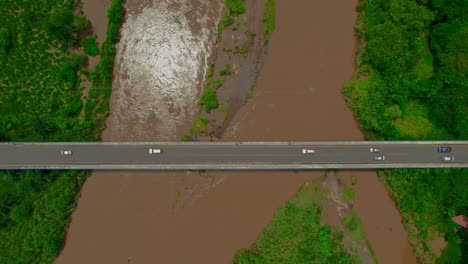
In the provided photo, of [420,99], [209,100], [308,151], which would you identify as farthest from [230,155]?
[420,99]

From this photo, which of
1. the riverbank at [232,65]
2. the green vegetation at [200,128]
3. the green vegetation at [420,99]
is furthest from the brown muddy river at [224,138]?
the green vegetation at [420,99]

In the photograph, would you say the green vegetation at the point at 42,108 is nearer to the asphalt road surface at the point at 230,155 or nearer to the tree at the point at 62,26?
the tree at the point at 62,26

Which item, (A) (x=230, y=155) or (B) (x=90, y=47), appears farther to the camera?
(B) (x=90, y=47)

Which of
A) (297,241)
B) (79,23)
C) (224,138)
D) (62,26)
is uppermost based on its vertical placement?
(79,23)

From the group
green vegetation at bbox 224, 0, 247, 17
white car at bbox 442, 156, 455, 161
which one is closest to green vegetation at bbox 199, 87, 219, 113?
green vegetation at bbox 224, 0, 247, 17

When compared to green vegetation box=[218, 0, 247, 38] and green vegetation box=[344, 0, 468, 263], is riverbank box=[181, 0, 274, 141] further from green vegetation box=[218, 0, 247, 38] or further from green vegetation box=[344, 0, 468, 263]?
green vegetation box=[344, 0, 468, 263]

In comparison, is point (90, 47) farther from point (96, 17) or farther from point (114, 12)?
point (114, 12)

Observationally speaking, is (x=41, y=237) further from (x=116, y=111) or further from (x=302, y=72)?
(x=302, y=72)
